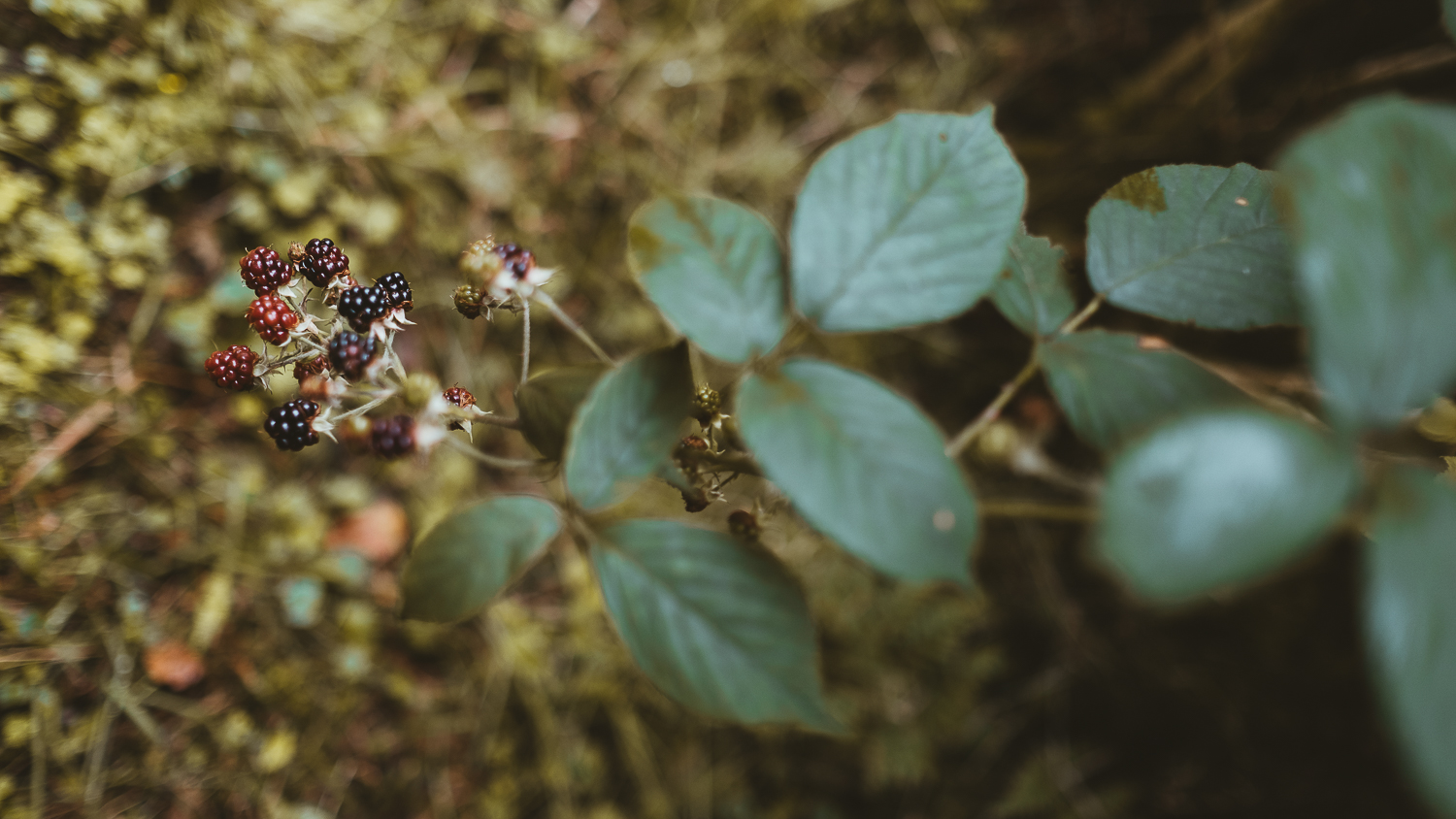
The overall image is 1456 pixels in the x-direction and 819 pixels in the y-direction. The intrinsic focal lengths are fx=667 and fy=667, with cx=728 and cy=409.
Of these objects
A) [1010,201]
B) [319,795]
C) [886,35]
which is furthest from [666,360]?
[886,35]

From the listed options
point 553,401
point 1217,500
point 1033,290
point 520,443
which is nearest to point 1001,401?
point 1033,290

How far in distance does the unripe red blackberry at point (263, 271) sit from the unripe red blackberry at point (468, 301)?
178mm

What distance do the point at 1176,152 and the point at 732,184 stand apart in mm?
1127

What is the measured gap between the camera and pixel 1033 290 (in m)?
0.70

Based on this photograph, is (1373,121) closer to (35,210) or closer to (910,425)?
(910,425)

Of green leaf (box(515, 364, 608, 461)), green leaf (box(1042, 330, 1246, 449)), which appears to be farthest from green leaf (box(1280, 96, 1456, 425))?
green leaf (box(515, 364, 608, 461))

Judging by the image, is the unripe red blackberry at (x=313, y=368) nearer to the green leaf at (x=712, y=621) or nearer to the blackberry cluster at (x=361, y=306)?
the blackberry cluster at (x=361, y=306)

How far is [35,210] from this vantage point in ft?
4.46

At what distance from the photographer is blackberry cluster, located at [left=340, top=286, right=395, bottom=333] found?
660mm

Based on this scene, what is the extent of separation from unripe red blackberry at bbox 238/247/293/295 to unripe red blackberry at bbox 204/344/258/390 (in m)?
0.07

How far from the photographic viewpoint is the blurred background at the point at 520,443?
1411 mm

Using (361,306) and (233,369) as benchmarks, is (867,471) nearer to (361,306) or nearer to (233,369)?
(361,306)

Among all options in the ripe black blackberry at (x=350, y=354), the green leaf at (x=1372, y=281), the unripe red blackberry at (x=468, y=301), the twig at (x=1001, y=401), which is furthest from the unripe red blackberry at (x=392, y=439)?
the green leaf at (x=1372, y=281)

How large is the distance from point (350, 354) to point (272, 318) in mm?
137
